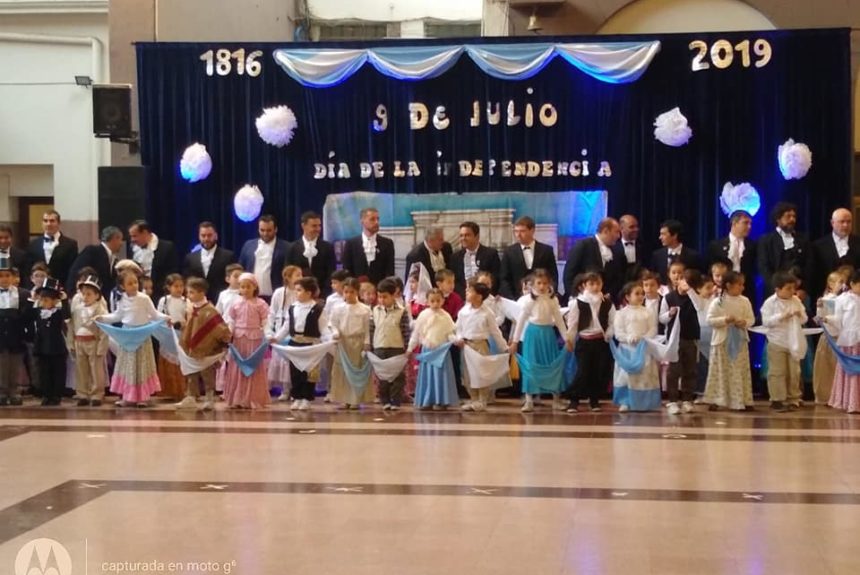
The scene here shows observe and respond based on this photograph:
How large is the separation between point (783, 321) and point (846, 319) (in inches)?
20.9

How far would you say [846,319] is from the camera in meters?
10.6

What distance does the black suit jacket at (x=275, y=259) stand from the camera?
471 inches

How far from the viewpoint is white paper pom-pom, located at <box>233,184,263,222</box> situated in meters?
12.5

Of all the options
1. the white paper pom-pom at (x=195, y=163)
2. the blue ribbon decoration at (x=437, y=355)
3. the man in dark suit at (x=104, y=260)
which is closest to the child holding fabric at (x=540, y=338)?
the blue ribbon decoration at (x=437, y=355)

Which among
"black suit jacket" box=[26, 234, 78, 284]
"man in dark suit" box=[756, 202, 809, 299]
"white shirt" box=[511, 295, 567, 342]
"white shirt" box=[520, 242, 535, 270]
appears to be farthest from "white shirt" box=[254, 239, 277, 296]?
"man in dark suit" box=[756, 202, 809, 299]

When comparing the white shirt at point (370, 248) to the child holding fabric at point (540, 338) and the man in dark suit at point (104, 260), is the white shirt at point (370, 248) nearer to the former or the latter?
the child holding fabric at point (540, 338)

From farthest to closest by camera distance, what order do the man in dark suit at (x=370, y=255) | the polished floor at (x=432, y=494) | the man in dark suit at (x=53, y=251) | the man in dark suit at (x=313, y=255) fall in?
the man in dark suit at (x=53, y=251)
the man in dark suit at (x=370, y=255)
the man in dark suit at (x=313, y=255)
the polished floor at (x=432, y=494)

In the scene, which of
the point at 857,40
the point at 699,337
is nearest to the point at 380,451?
the point at 699,337

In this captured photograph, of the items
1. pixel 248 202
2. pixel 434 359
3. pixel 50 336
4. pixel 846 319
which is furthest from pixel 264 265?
pixel 846 319

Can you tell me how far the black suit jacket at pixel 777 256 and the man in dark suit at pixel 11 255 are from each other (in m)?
6.96

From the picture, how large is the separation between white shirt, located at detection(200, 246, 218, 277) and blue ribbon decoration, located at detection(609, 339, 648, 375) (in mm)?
4028

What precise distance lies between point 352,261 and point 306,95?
188cm

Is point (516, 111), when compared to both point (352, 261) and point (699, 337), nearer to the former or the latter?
point (352, 261)

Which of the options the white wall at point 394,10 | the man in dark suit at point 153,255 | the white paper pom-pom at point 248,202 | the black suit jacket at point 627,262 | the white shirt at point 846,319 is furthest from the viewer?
the white wall at point 394,10
